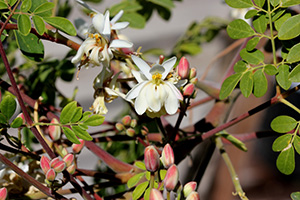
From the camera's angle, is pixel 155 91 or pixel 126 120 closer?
pixel 155 91

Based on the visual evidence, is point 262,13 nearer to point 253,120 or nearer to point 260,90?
point 260,90

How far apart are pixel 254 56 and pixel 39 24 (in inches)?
9.8

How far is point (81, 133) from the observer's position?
399mm

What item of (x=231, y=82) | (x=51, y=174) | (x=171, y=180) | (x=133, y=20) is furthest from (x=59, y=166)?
(x=133, y=20)

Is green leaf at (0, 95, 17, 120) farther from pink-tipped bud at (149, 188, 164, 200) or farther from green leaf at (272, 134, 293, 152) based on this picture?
green leaf at (272, 134, 293, 152)

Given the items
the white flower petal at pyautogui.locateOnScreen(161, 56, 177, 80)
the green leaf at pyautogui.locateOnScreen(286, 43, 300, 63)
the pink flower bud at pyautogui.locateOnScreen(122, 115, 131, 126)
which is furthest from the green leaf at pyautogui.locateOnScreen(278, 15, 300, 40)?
the pink flower bud at pyautogui.locateOnScreen(122, 115, 131, 126)

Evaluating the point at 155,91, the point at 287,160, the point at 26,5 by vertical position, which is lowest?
the point at 287,160

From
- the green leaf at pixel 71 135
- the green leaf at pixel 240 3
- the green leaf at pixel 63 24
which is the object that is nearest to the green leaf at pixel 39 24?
the green leaf at pixel 63 24

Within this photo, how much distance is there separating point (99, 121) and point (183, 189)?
114 mm

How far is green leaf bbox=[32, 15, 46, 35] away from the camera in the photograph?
401 mm

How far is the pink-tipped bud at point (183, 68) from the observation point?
411 millimetres

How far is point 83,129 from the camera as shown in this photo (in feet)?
1.32

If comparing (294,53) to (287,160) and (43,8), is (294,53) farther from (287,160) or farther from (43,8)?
(43,8)

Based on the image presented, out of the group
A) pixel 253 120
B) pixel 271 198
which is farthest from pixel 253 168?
pixel 253 120
